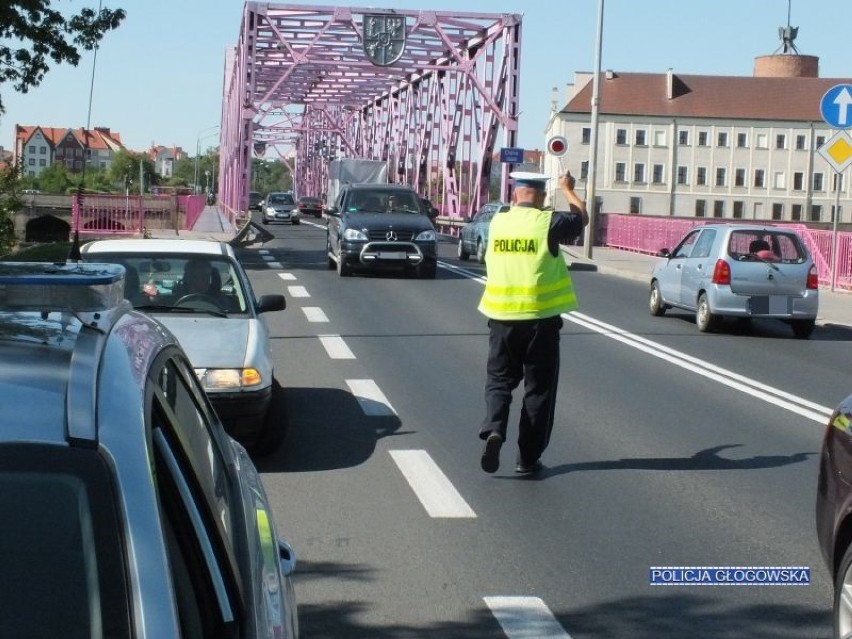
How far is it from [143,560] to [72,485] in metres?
0.16

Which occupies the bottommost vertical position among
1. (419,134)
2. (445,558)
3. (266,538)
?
(445,558)

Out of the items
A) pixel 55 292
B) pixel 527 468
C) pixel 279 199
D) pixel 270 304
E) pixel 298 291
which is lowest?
pixel 527 468

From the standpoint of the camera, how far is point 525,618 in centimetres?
518

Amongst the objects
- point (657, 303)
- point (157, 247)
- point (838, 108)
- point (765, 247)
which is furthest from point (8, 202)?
point (838, 108)

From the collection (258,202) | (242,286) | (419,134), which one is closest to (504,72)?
(419,134)

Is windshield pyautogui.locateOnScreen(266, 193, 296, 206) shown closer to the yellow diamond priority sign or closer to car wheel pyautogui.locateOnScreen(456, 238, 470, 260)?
car wheel pyautogui.locateOnScreen(456, 238, 470, 260)

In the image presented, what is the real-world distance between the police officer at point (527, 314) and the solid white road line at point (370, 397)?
2.51 metres

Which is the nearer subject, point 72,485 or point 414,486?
point 72,485

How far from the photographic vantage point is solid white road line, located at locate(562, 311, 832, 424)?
11.2 meters

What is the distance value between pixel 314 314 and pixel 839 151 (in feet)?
30.5

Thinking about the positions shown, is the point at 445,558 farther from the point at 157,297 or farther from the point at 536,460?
the point at 157,297

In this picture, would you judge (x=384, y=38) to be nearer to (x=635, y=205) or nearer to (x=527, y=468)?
(x=527, y=468)

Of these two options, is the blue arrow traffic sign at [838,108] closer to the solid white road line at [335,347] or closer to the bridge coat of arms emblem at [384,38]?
the solid white road line at [335,347]

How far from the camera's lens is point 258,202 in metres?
111
